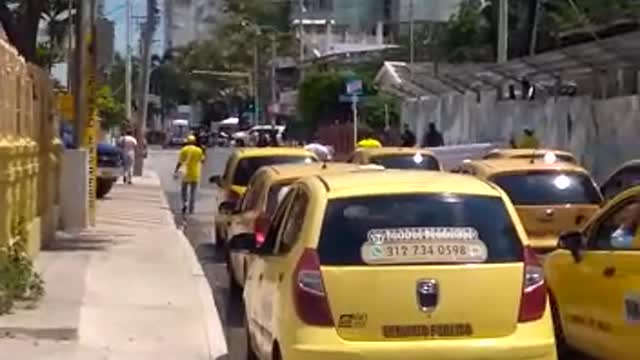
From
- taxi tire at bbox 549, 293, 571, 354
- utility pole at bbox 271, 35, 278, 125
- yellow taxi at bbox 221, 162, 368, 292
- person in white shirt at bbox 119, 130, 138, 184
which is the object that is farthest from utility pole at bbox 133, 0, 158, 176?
utility pole at bbox 271, 35, 278, 125

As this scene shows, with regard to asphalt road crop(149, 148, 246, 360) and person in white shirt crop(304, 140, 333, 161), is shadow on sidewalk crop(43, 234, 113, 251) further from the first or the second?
person in white shirt crop(304, 140, 333, 161)

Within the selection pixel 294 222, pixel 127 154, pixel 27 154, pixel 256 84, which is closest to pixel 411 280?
pixel 294 222

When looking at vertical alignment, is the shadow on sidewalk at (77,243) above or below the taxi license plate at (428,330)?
below

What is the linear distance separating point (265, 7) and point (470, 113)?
84151 mm

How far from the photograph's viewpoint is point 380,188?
31.6ft

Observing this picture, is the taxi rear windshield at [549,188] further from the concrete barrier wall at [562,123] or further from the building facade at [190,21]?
the building facade at [190,21]

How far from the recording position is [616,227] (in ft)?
37.7

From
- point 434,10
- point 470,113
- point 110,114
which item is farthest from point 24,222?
point 434,10

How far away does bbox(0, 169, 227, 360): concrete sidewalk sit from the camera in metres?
13.4

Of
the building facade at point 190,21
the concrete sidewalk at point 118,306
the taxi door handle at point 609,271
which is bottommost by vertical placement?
the concrete sidewalk at point 118,306

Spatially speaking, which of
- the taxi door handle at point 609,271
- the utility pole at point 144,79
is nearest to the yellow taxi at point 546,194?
the taxi door handle at point 609,271

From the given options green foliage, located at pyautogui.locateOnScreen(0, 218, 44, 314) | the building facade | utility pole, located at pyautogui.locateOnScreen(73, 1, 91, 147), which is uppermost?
the building facade

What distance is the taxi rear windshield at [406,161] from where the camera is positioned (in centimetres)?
2359

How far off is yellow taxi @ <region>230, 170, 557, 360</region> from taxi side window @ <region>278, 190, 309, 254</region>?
4.9 inches
